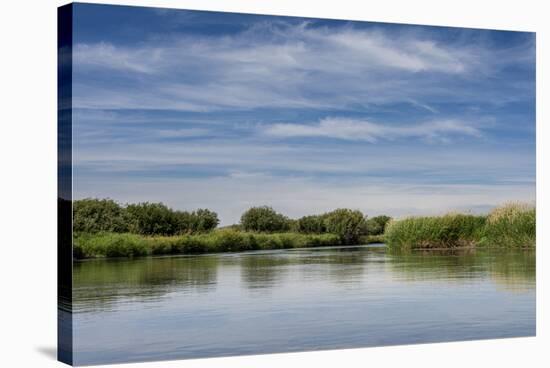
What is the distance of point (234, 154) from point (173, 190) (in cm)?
87

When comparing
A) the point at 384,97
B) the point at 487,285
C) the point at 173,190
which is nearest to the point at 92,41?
the point at 173,190

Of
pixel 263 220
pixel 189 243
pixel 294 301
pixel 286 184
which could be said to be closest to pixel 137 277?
pixel 189 243

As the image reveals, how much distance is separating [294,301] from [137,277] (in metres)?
1.93

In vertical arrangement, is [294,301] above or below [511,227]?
below

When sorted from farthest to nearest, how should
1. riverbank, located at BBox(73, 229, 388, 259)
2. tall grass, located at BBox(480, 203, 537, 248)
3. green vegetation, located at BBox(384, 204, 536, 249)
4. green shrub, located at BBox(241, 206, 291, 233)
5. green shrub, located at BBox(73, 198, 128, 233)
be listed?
tall grass, located at BBox(480, 203, 537, 248) < green vegetation, located at BBox(384, 204, 536, 249) < green shrub, located at BBox(241, 206, 291, 233) < riverbank, located at BBox(73, 229, 388, 259) < green shrub, located at BBox(73, 198, 128, 233)

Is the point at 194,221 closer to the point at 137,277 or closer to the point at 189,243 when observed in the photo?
the point at 189,243

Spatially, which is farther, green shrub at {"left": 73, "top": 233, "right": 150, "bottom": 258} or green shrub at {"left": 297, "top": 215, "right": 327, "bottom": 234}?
green shrub at {"left": 297, "top": 215, "right": 327, "bottom": 234}

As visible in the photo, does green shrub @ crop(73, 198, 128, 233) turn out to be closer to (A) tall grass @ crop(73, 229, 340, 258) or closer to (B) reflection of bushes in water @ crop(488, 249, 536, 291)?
A: (A) tall grass @ crop(73, 229, 340, 258)

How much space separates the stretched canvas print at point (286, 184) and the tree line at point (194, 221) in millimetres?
23

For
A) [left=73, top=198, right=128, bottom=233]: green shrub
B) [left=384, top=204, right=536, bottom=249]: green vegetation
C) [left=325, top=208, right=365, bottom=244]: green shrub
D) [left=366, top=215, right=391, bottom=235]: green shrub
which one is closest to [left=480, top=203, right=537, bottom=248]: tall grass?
[left=384, top=204, right=536, bottom=249]: green vegetation

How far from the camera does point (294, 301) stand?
43.3 ft

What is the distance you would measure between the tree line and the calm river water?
0.36 meters

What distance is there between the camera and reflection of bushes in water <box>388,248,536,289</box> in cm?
1427

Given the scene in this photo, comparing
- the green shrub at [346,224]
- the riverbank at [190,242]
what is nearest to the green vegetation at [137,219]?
the riverbank at [190,242]
